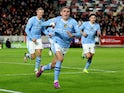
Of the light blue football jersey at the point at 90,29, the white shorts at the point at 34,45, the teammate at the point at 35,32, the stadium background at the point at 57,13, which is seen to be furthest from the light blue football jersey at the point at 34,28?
the stadium background at the point at 57,13

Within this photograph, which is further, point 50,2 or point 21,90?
point 50,2

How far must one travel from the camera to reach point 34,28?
1777cm

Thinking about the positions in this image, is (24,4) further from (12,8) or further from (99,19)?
(99,19)

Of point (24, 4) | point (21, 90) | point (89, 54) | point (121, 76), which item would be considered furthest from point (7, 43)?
point (21, 90)

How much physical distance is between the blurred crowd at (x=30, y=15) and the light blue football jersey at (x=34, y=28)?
26.6m

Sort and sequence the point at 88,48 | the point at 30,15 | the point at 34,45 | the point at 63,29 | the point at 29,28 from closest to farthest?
the point at 63,29 → the point at 29,28 → the point at 34,45 → the point at 88,48 → the point at 30,15

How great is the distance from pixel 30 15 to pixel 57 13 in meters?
4.15

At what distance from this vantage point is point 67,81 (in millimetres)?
13812

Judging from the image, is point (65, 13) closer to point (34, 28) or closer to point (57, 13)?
point (34, 28)

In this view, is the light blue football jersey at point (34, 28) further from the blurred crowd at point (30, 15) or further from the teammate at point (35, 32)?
the blurred crowd at point (30, 15)

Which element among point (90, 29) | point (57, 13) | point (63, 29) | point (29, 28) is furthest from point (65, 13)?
point (57, 13)

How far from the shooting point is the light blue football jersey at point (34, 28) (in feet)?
57.1

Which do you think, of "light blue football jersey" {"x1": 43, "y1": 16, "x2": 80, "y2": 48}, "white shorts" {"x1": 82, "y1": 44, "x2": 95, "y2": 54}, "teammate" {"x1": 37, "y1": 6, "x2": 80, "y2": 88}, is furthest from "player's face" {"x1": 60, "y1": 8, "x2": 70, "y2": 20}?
"white shorts" {"x1": 82, "y1": 44, "x2": 95, "y2": 54}

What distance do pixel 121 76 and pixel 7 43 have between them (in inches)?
1114
